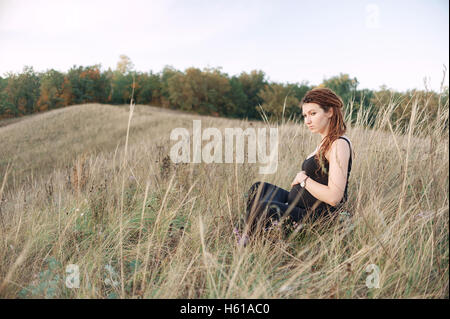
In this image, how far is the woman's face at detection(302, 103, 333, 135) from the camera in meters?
1.79

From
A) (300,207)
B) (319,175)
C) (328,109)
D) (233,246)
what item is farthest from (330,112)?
(233,246)

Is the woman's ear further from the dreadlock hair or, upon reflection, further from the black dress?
the black dress

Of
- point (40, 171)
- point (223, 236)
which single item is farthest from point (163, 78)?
point (223, 236)

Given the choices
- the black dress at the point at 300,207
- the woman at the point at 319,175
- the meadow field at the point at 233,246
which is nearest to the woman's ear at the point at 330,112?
the woman at the point at 319,175

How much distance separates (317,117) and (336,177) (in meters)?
0.48

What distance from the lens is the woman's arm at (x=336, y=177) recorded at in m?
1.56

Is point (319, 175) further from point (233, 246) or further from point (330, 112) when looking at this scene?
point (233, 246)

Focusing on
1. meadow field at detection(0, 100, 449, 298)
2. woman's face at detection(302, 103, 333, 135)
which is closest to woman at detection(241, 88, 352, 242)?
woman's face at detection(302, 103, 333, 135)

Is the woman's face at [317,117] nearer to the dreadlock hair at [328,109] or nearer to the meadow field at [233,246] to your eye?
the dreadlock hair at [328,109]
